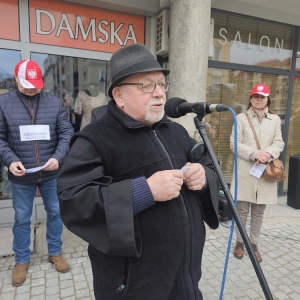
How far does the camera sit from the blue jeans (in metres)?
2.69

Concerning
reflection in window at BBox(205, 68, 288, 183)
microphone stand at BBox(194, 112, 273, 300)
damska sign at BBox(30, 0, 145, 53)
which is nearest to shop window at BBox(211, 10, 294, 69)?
reflection in window at BBox(205, 68, 288, 183)

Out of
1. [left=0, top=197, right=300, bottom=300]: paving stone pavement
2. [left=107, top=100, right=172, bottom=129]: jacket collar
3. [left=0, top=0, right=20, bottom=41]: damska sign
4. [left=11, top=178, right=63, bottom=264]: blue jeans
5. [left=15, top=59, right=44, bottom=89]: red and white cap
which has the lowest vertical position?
[left=0, top=197, right=300, bottom=300]: paving stone pavement

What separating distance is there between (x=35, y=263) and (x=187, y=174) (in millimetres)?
2600

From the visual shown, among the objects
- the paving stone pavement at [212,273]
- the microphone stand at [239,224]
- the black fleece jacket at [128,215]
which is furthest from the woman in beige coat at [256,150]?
the microphone stand at [239,224]

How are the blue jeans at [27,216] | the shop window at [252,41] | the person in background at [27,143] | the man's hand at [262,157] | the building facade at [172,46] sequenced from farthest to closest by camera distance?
the shop window at [252,41], the building facade at [172,46], the man's hand at [262,157], the blue jeans at [27,216], the person in background at [27,143]

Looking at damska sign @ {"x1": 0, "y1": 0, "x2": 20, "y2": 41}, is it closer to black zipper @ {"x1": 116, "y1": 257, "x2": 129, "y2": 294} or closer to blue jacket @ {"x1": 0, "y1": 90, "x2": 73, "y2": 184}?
blue jacket @ {"x1": 0, "y1": 90, "x2": 73, "y2": 184}

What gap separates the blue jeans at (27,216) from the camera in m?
2.69

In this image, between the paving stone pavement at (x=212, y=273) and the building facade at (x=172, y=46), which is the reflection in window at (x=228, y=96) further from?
the paving stone pavement at (x=212, y=273)

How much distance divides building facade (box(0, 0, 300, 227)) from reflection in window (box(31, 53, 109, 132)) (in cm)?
2

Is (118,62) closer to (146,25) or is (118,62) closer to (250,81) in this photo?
(146,25)

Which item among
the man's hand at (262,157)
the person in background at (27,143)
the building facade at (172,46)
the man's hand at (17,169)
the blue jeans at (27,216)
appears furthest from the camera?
the building facade at (172,46)

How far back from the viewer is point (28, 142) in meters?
2.65

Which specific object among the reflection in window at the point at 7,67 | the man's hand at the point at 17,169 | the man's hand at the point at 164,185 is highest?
the reflection in window at the point at 7,67

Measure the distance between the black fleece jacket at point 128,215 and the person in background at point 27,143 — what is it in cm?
150
